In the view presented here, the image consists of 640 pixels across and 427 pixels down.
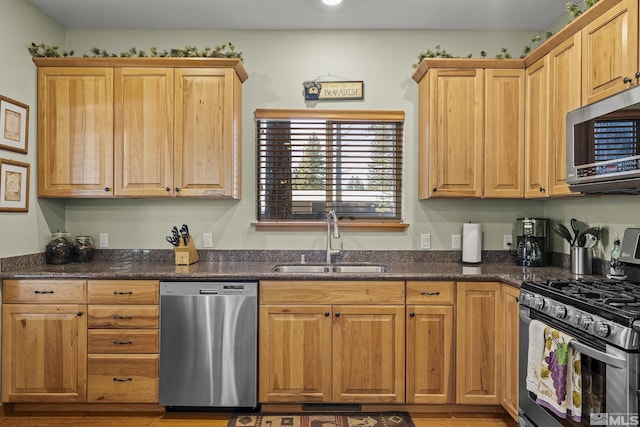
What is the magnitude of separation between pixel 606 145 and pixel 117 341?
2.87m

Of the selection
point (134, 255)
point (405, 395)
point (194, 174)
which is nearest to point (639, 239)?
point (405, 395)

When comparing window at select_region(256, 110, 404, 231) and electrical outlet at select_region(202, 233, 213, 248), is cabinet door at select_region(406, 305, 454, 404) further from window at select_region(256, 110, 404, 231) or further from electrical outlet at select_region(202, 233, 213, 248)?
electrical outlet at select_region(202, 233, 213, 248)

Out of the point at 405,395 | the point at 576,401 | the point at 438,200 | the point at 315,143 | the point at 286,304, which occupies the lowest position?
the point at 405,395

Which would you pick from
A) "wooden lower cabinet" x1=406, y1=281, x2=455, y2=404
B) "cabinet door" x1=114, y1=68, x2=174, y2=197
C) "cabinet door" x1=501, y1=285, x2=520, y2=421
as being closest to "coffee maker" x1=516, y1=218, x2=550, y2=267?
"cabinet door" x1=501, y1=285, x2=520, y2=421

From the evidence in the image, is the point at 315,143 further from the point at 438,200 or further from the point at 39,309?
the point at 39,309

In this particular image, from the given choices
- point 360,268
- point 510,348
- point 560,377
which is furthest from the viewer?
point 360,268

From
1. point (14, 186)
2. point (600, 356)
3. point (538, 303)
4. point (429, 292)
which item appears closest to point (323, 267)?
point (429, 292)

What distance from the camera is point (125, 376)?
8.80 feet

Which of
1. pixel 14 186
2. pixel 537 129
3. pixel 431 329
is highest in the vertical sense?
pixel 537 129

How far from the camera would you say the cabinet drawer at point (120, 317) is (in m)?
2.68

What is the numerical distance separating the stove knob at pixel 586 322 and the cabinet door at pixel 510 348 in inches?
26.0

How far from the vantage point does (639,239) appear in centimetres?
228

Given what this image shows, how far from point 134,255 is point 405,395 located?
2.19 metres

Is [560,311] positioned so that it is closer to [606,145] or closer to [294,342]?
[606,145]
